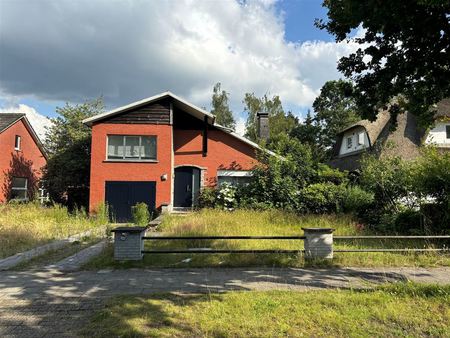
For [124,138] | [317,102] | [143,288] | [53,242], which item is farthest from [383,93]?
[317,102]

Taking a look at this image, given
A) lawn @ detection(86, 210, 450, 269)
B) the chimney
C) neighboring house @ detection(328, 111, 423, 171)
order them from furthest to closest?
the chimney, neighboring house @ detection(328, 111, 423, 171), lawn @ detection(86, 210, 450, 269)

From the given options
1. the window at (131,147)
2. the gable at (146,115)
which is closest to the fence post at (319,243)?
the window at (131,147)

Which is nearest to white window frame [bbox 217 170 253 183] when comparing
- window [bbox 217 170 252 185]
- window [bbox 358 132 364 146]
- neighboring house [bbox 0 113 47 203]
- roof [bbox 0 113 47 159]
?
window [bbox 217 170 252 185]

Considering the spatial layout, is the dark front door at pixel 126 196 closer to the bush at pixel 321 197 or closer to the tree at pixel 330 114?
the bush at pixel 321 197

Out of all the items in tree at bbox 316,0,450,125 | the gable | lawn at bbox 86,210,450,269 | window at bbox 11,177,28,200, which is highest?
the gable

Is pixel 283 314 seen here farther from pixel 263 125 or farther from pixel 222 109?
pixel 222 109

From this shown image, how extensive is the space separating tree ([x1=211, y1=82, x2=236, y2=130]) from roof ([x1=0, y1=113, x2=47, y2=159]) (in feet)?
68.3

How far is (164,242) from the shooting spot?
35.6ft

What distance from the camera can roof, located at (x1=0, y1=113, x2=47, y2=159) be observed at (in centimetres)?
2534

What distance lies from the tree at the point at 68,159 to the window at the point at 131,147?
12.5 feet

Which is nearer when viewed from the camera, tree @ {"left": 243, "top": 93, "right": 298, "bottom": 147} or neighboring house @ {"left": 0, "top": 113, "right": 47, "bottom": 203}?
neighboring house @ {"left": 0, "top": 113, "right": 47, "bottom": 203}

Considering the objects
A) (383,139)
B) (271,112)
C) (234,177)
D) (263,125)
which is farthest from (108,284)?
(271,112)

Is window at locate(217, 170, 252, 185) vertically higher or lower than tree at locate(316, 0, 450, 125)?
lower

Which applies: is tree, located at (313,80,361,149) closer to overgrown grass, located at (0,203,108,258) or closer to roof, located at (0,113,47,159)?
roof, located at (0,113,47,159)
